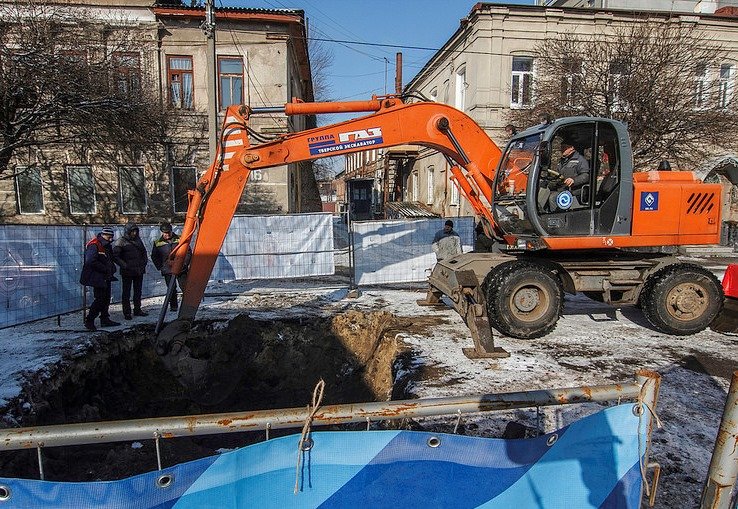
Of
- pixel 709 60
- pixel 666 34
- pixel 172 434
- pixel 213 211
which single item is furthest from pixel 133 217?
pixel 709 60

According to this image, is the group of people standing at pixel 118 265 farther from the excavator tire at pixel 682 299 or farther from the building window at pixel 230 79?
the building window at pixel 230 79

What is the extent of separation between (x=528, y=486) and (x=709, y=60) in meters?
15.7

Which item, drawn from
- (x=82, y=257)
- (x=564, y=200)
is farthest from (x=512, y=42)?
(x=82, y=257)

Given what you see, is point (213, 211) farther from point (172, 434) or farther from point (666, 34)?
point (666, 34)

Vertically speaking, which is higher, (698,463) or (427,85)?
(427,85)

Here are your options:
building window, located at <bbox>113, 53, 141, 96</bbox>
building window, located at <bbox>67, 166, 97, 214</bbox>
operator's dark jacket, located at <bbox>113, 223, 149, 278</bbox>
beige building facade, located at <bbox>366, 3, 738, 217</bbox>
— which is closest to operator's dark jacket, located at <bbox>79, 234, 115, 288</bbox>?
operator's dark jacket, located at <bbox>113, 223, 149, 278</bbox>

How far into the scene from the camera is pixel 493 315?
6.03 meters

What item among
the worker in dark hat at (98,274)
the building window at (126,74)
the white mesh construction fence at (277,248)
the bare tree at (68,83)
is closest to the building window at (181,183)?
the bare tree at (68,83)

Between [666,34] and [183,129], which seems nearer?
[666,34]

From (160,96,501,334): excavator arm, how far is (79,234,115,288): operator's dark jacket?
1.92 metres

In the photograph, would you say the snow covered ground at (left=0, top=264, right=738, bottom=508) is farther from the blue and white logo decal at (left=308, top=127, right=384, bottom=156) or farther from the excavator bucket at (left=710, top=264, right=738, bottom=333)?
the blue and white logo decal at (left=308, top=127, right=384, bottom=156)

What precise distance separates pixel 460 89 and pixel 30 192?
57.6ft

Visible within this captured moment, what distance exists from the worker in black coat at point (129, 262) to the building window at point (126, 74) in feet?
24.1

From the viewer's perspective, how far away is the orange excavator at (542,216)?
5.94m
